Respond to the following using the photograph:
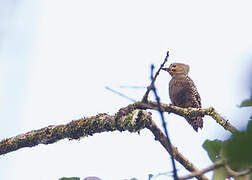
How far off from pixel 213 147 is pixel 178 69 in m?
6.92

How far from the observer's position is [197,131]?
233 inches

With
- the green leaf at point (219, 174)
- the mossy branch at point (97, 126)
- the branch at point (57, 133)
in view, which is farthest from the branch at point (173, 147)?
the green leaf at point (219, 174)

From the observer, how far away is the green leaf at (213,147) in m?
1.32

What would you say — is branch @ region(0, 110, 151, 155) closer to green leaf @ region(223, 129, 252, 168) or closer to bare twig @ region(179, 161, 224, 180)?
bare twig @ region(179, 161, 224, 180)

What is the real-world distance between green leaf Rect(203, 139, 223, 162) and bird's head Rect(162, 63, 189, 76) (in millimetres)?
6676

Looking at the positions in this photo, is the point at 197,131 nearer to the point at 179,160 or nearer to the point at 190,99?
the point at 190,99

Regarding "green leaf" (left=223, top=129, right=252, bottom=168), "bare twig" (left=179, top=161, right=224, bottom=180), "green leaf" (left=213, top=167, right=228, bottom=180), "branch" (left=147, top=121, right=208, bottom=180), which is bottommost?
"branch" (left=147, top=121, right=208, bottom=180)

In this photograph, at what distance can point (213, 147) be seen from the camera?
1348 millimetres

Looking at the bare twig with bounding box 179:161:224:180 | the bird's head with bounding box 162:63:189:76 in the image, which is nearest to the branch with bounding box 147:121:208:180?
the bare twig with bounding box 179:161:224:180

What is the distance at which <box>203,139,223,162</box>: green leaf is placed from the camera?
1.32 meters

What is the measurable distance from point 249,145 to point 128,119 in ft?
9.10

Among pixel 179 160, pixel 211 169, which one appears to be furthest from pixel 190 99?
pixel 211 169

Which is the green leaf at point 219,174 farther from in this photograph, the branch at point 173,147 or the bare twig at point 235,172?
the branch at point 173,147

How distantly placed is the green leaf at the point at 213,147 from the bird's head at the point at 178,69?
6.68m
